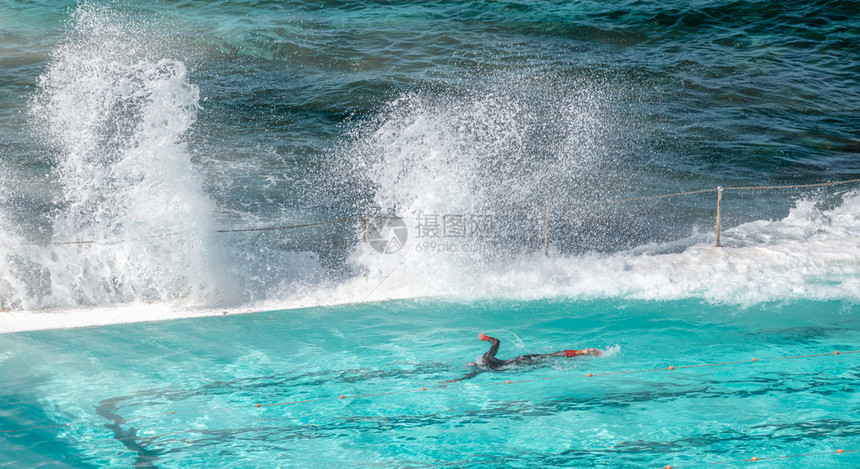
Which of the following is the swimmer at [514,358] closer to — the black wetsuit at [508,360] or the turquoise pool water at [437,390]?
the black wetsuit at [508,360]

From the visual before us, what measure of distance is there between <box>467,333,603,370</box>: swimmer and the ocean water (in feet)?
0.45

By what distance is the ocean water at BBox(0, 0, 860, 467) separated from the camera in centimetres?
596

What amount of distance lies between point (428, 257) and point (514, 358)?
10.2 feet

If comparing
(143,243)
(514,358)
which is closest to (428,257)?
(514,358)

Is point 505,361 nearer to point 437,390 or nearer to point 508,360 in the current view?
point 508,360

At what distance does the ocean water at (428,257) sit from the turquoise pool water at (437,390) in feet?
0.11

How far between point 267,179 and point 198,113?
4.96 metres

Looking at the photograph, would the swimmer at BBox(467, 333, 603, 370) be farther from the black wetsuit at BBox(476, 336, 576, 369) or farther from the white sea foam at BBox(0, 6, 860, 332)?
the white sea foam at BBox(0, 6, 860, 332)

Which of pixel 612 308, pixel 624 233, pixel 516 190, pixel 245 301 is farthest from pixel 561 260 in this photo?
pixel 245 301

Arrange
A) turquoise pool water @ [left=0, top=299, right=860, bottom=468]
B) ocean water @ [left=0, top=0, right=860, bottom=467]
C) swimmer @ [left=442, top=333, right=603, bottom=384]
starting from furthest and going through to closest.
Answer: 1. swimmer @ [left=442, top=333, right=603, bottom=384]
2. ocean water @ [left=0, top=0, right=860, bottom=467]
3. turquoise pool water @ [left=0, top=299, right=860, bottom=468]

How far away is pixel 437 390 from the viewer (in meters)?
6.50

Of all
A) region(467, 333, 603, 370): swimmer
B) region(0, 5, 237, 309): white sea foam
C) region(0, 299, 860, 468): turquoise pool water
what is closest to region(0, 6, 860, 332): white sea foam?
region(0, 5, 237, 309): white sea foam

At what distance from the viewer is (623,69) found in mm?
19875

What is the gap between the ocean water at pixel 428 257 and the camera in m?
5.96
